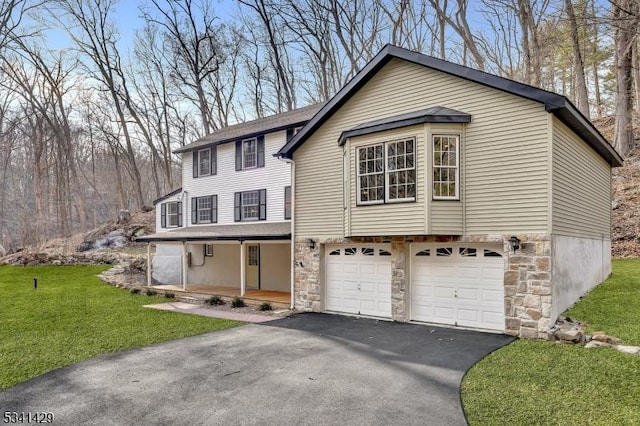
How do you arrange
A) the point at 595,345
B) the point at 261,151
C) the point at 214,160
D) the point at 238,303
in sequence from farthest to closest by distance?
the point at 214,160
the point at 261,151
the point at 238,303
the point at 595,345

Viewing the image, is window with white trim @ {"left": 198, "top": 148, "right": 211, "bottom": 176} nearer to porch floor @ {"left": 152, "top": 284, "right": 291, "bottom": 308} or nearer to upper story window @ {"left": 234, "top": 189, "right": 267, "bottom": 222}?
upper story window @ {"left": 234, "top": 189, "right": 267, "bottom": 222}

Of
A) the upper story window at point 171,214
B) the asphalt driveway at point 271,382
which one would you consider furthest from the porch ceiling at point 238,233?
the asphalt driveway at point 271,382

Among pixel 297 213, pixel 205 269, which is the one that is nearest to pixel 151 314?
pixel 297 213

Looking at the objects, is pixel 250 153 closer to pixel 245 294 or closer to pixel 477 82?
pixel 245 294

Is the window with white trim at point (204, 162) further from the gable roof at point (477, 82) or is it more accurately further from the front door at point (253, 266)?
the gable roof at point (477, 82)

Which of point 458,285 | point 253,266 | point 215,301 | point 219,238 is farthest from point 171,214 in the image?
point 458,285

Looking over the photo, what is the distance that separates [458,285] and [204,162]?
14166mm

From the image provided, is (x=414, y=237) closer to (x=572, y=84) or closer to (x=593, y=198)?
(x=593, y=198)

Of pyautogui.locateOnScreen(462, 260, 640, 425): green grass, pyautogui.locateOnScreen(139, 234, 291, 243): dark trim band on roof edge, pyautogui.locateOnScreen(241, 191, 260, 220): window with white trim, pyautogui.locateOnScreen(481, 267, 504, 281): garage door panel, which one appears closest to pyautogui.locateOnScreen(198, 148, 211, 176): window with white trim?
pyautogui.locateOnScreen(241, 191, 260, 220): window with white trim

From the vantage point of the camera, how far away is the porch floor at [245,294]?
567 inches

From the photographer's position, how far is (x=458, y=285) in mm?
10344

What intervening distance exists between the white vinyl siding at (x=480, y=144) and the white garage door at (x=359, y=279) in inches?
31.9

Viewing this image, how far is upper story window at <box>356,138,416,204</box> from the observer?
10469 mm

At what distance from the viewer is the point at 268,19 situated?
28.7m
